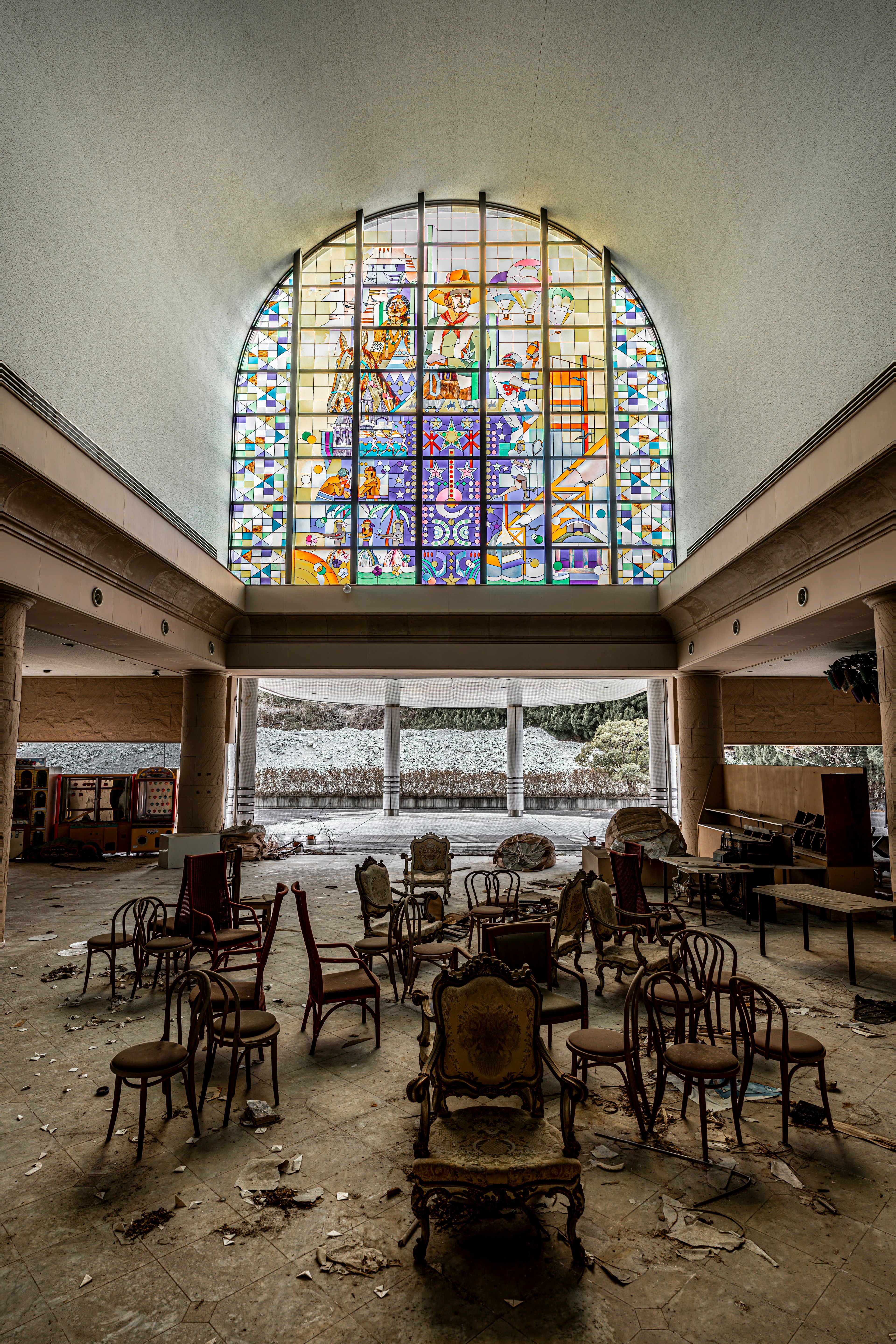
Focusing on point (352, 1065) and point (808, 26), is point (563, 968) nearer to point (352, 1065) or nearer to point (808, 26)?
point (352, 1065)

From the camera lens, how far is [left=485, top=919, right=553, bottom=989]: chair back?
4410 millimetres

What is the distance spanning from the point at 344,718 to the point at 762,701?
2226 cm

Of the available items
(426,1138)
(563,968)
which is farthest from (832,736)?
(426,1138)

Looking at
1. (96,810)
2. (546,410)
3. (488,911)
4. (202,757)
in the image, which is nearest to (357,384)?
(546,410)

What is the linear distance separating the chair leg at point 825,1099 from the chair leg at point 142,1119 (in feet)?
11.2

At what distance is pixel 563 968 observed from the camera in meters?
4.75

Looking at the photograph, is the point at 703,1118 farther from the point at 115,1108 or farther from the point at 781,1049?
the point at 115,1108

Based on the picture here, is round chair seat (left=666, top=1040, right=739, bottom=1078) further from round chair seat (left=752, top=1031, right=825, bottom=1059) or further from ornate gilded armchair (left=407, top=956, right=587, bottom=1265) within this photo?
ornate gilded armchair (left=407, top=956, right=587, bottom=1265)

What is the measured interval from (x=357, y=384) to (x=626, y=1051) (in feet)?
45.2

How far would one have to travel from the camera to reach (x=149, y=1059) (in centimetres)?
360

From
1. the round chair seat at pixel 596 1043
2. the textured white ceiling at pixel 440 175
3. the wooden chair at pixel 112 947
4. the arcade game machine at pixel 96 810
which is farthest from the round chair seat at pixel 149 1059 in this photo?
the arcade game machine at pixel 96 810

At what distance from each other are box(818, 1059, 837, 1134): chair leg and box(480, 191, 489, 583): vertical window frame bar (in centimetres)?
1091

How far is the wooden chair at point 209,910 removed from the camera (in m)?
6.04

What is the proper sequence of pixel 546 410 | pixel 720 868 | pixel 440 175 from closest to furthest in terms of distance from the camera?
pixel 720 868 < pixel 546 410 < pixel 440 175
